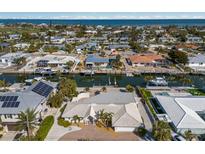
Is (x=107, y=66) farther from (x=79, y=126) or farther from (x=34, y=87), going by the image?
(x=79, y=126)

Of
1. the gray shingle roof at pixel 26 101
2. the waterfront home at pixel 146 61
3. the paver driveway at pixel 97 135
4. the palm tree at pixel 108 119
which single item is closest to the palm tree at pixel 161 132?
the paver driveway at pixel 97 135

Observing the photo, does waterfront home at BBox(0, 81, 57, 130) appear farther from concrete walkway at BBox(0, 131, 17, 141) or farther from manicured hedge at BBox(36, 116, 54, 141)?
manicured hedge at BBox(36, 116, 54, 141)

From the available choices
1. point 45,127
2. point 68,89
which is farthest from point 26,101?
point 68,89

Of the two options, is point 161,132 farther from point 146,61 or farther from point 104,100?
point 146,61

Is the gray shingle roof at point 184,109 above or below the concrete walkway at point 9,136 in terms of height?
above

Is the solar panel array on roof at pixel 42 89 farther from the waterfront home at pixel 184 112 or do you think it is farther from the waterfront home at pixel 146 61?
the waterfront home at pixel 146 61
